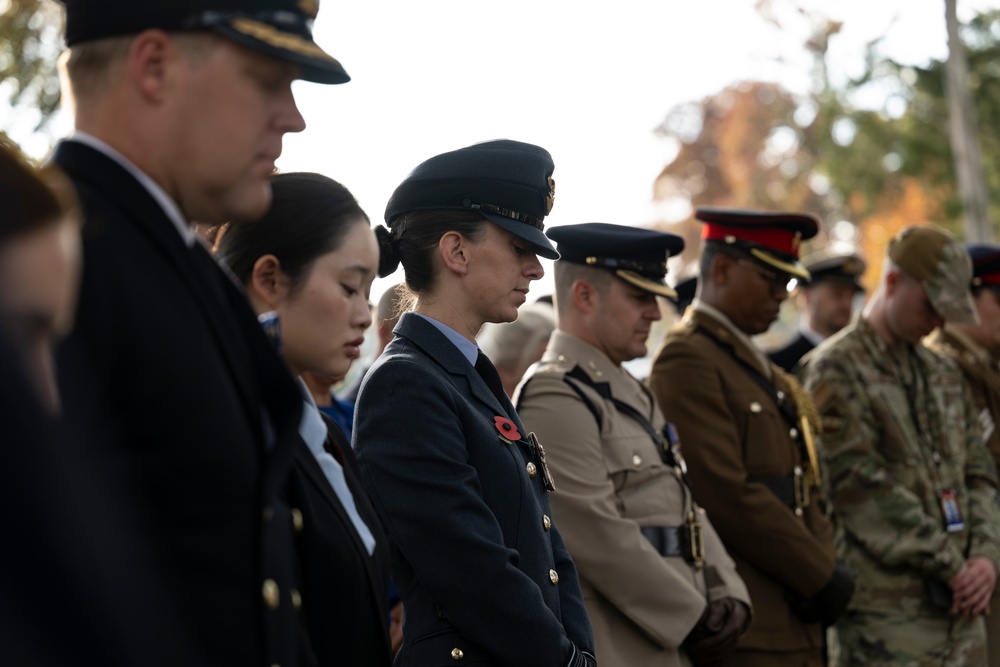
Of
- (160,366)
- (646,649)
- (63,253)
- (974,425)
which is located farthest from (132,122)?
(974,425)

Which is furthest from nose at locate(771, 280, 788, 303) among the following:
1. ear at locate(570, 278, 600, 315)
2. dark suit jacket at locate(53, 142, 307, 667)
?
dark suit jacket at locate(53, 142, 307, 667)

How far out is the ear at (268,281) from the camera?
8.08 feet

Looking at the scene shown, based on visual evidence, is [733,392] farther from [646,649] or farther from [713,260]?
[646,649]

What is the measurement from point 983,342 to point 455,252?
16.0 ft

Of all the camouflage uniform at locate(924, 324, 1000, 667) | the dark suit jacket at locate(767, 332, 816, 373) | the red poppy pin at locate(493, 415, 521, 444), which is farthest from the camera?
the dark suit jacket at locate(767, 332, 816, 373)

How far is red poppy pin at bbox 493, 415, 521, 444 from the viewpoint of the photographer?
3.27 meters

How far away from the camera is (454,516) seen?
300 centimetres

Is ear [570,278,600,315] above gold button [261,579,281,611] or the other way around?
the other way around

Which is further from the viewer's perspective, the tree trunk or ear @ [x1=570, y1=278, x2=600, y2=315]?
the tree trunk

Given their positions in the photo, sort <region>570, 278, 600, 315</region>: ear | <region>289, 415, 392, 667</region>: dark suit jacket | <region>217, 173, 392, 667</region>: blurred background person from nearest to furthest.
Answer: <region>289, 415, 392, 667</region>: dark suit jacket → <region>217, 173, 392, 667</region>: blurred background person → <region>570, 278, 600, 315</region>: ear

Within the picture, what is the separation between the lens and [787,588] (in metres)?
5.00

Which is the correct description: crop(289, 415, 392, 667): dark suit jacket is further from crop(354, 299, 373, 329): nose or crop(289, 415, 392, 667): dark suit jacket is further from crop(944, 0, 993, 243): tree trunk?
crop(944, 0, 993, 243): tree trunk

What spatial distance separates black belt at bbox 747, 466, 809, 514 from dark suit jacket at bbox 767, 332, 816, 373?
3.48m

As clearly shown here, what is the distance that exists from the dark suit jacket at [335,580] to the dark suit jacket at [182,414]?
229mm
